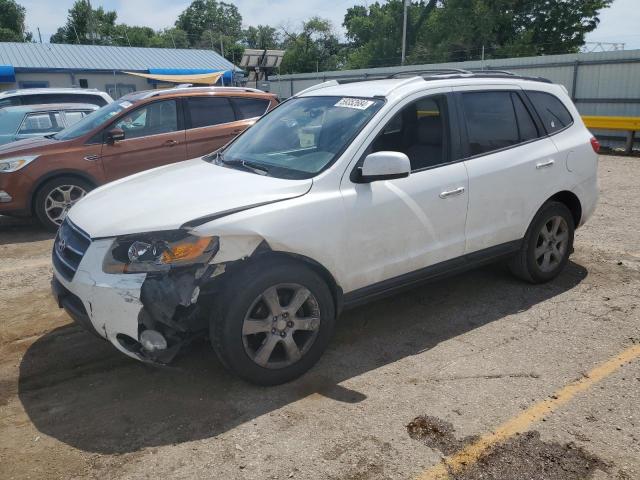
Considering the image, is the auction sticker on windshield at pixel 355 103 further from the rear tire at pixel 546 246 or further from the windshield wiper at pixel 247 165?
the rear tire at pixel 546 246

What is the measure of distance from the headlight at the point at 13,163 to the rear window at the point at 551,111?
602 cm

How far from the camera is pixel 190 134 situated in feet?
26.2

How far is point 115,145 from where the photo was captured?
24.6 feet

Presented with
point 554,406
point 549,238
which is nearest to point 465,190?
point 549,238

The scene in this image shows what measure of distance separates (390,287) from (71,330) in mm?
2483

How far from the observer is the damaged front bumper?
3.00 m

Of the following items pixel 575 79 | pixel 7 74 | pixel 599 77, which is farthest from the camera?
pixel 7 74

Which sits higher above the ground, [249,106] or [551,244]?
[249,106]

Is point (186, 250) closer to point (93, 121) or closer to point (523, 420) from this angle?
point (523, 420)

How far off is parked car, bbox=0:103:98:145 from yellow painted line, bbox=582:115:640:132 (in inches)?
471

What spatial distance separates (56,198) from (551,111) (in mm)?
6074

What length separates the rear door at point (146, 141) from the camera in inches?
295

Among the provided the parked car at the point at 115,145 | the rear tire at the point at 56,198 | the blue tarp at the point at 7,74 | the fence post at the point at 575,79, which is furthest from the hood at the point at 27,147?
the blue tarp at the point at 7,74

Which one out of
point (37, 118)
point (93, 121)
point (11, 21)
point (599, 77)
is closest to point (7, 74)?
point (37, 118)
